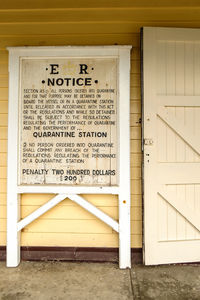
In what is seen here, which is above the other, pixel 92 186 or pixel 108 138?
pixel 108 138

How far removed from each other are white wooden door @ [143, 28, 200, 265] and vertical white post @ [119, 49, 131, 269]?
0.62 ft

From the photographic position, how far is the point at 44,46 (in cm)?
271

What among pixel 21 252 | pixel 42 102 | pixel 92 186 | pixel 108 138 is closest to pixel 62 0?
pixel 42 102

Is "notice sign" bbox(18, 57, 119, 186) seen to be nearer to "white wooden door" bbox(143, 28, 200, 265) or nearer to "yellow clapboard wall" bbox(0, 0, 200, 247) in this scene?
"yellow clapboard wall" bbox(0, 0, 200, 247)

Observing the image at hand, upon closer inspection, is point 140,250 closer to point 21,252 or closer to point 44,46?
point 21,252

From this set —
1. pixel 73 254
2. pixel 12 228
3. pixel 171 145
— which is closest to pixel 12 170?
pixel 12 228

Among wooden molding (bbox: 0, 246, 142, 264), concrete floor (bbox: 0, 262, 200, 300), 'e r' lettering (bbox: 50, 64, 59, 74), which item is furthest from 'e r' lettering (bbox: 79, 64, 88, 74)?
concrete floor (bbox: 0, 262, 200, 300)

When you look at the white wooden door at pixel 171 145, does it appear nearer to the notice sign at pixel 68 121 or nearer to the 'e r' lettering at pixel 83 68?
the notice sign at pixel 68 121

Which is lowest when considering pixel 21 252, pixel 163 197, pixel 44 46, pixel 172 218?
pixel 21 252

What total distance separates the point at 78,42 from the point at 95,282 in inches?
99.8

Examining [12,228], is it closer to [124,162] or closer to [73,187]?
[73,187]

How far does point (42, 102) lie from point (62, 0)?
112 cm

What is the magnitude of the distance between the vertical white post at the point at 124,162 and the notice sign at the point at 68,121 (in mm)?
83

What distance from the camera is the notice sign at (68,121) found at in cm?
271
